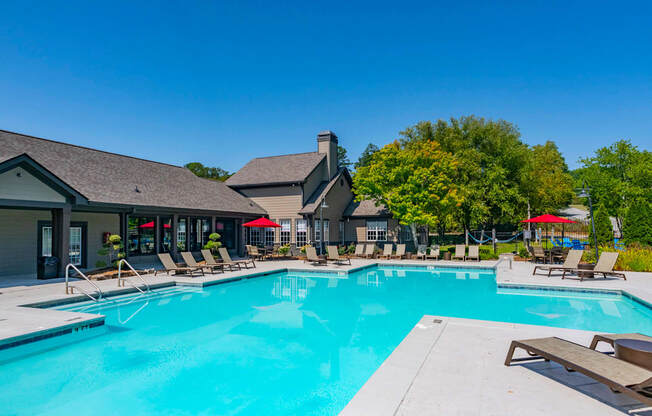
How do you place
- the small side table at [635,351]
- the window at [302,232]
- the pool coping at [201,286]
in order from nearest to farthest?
the small side table at [635,351] → the pool coping at [201,286] → the window at [302,232]

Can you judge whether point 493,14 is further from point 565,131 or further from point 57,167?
point 57,167

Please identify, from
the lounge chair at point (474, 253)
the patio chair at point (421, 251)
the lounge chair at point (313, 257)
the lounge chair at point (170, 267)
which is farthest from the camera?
the patio chair at point (421, 251)

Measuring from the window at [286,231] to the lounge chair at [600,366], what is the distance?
1999cm

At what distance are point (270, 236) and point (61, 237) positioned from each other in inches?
506

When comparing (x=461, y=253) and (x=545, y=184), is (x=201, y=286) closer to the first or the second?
(x=461, y=253)

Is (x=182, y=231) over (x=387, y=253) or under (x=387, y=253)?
over

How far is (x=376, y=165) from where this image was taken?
917 inches

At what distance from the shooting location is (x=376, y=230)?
25.6m

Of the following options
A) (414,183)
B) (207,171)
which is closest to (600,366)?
(414,183)

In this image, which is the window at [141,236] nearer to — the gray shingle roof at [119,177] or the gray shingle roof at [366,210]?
the gray shingle roof at [119,177]

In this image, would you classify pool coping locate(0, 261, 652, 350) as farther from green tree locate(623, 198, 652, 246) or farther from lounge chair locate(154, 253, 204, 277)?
green tree locate(623, 198, 652, 246)

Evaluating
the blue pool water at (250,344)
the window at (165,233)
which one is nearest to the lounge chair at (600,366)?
the blue pool water at (250,344)

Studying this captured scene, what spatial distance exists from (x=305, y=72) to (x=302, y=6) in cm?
514

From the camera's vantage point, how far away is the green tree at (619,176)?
31.2 m
